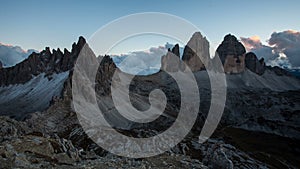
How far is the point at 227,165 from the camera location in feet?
193

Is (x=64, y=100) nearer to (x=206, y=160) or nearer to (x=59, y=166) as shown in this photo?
(x=206, y=160)

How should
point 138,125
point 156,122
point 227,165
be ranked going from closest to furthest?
1. point 227,165
2. point 138,125
3. point 156,122

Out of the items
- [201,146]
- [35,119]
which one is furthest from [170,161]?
[35,119]

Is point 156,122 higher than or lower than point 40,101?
lower

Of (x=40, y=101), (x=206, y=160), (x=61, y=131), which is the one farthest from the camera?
(x=40, y=101)

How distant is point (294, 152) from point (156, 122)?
94.1m

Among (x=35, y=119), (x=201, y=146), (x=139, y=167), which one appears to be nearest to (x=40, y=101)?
(x=35, y=119)

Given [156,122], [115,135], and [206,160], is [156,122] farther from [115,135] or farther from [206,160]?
[206,160]

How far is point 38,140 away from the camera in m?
40.5

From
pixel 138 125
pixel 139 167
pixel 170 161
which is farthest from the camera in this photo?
pixel 138 125

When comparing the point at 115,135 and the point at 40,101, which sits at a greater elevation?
the point at 40,101

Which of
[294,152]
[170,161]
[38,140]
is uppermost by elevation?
[38,140]

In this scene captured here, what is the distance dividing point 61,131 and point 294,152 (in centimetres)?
14856

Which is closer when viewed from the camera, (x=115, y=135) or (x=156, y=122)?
(x=115, y=135)
